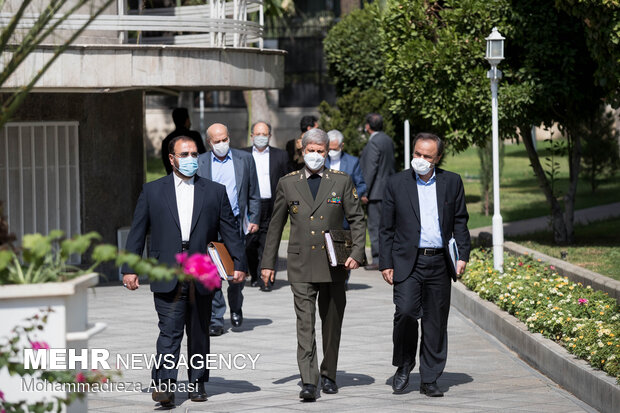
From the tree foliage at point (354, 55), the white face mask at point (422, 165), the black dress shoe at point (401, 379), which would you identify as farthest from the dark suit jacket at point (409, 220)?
the tree foliage at point (354, 55)

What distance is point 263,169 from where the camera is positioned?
13.9m

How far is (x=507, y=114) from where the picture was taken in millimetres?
16734

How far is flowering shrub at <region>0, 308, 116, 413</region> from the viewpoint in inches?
195

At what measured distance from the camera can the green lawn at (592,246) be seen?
15.5 metres

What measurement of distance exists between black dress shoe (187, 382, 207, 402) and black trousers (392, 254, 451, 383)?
145cm

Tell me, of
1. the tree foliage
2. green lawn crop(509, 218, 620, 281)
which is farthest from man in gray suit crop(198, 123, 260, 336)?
the tree foliage

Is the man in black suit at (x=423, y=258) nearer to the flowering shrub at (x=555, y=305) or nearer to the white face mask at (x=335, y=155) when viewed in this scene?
the flowering shrub at (x=555, y=305)

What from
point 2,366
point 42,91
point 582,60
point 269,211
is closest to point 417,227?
point 2,366

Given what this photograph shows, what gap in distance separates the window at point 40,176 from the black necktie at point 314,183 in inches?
276

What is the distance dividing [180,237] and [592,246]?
1099 centimetres

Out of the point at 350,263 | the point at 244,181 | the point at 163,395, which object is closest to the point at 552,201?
the point at 244,181

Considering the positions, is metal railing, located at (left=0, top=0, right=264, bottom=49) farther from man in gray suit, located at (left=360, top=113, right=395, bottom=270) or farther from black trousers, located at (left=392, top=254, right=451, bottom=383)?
black trousers, located at (left=392, top=254, right=451, bottom=383)

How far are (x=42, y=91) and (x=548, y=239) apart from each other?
30.0 ft

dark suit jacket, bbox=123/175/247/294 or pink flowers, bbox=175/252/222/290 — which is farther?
dark suit jacket, bbox=123/175/247/294
